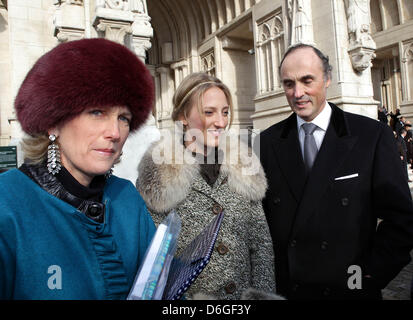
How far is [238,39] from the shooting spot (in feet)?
47.5

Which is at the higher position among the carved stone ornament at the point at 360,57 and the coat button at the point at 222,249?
the carved stone ornament at the point at 360,57

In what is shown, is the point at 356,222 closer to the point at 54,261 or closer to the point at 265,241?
the point at 265,241

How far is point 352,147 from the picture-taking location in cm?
184

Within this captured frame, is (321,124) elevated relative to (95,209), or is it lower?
elevated

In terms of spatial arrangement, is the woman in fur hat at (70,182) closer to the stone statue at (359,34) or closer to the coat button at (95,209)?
the coat button at (95,209)

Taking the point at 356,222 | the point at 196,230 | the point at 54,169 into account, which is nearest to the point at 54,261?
the point at 54,169

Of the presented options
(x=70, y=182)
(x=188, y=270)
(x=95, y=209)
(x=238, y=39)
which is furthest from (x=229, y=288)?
(x=238, y=39)

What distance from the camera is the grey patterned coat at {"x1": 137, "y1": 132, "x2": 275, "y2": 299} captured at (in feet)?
5.40

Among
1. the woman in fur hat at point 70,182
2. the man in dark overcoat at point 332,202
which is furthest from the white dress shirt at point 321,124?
the woman in fur hat at point 70,182

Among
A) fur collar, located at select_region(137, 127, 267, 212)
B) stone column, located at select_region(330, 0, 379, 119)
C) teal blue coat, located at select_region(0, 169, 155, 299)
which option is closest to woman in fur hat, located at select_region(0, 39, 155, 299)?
teal blue coat, located at select_region(0, 169, 155, 299)

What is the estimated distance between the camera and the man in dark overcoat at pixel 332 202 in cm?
168

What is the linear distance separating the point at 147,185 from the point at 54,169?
2.22 ft

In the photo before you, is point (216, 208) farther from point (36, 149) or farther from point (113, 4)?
point (113, 4)

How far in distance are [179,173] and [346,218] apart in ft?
3.26
